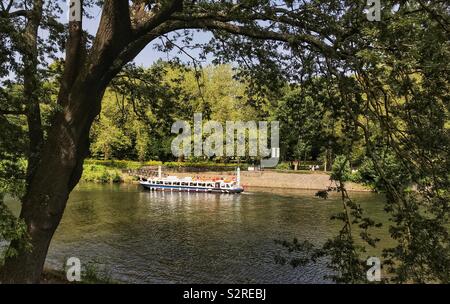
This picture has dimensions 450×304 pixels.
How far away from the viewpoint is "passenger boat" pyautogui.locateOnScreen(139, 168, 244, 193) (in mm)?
46844

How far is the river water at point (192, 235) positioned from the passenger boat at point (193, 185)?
17.9 feet

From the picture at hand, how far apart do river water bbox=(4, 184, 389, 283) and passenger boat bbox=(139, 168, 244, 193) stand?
545 centimetres

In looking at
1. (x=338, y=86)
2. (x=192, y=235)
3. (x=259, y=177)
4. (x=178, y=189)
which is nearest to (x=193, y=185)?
(x=178, y=189)

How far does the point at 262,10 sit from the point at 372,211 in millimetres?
27516

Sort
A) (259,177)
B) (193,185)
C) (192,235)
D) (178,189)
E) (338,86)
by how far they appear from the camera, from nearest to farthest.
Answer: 1. (338,86)
2. (192,235)
3. (193,185)
4. (178,189)
5. (259,177)

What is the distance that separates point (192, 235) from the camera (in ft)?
80.0

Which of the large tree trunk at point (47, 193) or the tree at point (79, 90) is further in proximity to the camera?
the large tree trunk at point (47, 193)

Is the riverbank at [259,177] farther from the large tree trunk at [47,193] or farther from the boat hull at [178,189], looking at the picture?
the large tree trunk at [47,193]

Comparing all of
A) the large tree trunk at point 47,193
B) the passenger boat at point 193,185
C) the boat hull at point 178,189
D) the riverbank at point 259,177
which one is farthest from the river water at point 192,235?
the riverbank at point 259,177

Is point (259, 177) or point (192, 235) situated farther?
point (259, 177)

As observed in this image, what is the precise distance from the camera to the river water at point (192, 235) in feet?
59.3

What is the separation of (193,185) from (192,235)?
2433 cm

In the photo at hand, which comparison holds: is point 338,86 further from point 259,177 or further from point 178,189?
point 259,177

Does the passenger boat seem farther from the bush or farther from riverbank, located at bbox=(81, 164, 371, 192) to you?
the bush
